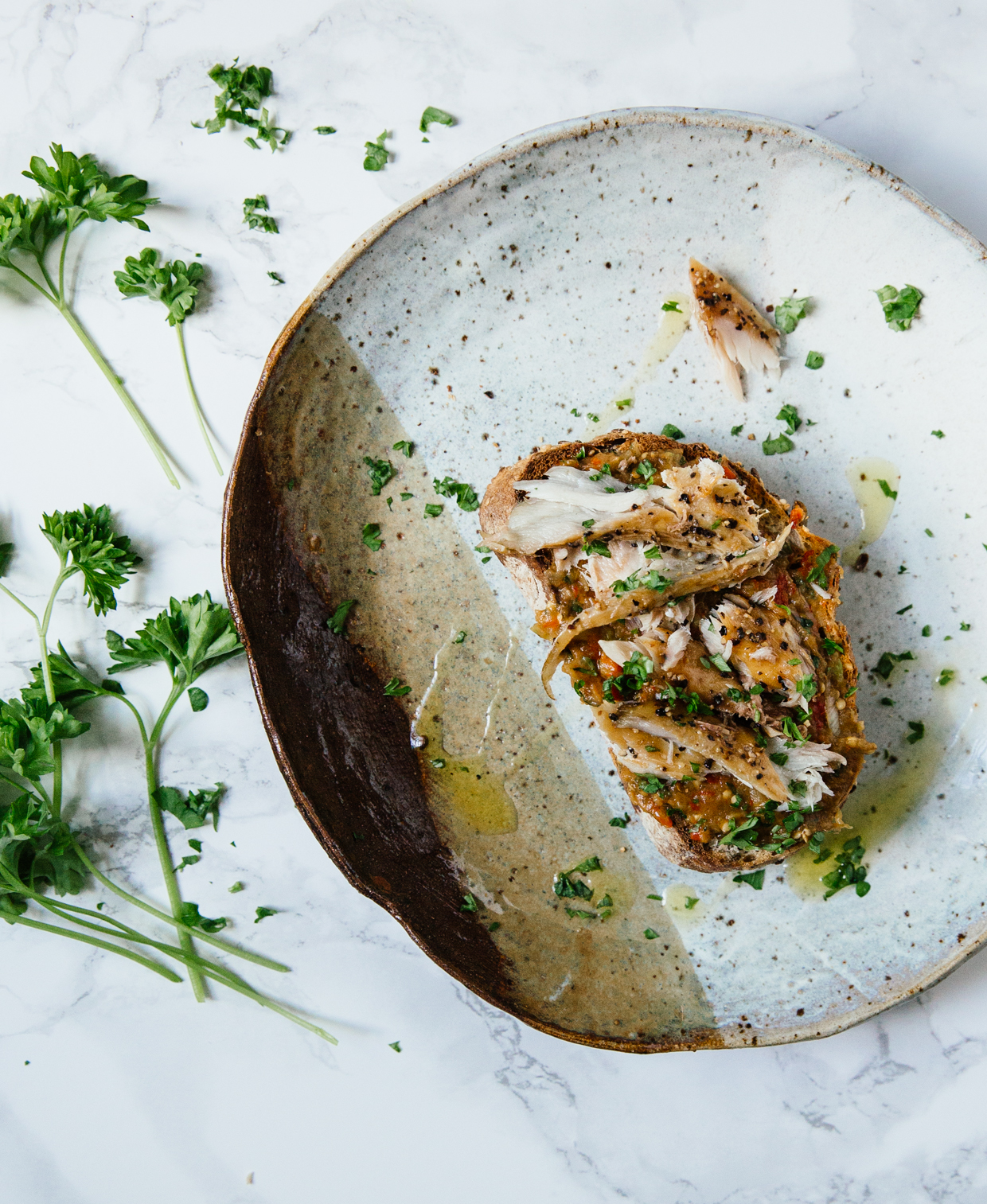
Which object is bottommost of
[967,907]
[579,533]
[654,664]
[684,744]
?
[967,907]

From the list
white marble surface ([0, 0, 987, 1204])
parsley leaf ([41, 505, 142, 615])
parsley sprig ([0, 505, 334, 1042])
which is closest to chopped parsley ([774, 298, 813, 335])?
white marble surface ([0, 0, 987, 1204])

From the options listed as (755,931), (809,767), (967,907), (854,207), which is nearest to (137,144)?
(854,207)

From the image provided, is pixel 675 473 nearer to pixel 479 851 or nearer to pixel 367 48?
pixel 479 851

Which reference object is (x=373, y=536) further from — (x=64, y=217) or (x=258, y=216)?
(x=64, y=217)

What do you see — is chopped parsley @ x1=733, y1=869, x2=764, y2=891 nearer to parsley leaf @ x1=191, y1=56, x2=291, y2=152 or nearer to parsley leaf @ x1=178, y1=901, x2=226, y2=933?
parsley leaf @ x1=178, y1=901, x2=226, y2=933

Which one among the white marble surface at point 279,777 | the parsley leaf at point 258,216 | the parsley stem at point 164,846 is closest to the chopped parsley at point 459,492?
the white marble surface at point 279,777

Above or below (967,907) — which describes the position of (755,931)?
above

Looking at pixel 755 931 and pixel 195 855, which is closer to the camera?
pixel 755 931
